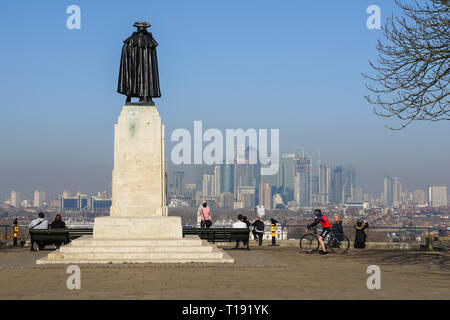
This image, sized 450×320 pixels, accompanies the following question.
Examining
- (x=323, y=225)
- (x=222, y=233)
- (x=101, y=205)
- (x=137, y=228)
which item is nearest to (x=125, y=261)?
(x=137, y=228)

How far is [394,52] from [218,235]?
8521 millimetres

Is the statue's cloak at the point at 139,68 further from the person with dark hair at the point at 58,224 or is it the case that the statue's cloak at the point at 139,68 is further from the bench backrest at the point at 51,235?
the person with dark hair at the point at 58,224

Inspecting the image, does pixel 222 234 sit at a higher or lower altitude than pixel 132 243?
lower

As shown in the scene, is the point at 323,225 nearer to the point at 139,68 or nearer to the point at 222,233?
the point at 222,233

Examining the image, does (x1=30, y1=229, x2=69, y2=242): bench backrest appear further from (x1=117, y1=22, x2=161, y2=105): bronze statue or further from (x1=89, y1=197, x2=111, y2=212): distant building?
(x1=89, y1=197, x2=111, y2=212): distant building

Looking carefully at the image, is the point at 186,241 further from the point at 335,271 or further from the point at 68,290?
the point at 68,290

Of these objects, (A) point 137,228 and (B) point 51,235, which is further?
(B) point 51,235

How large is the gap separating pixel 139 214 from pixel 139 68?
Result: 4405mm

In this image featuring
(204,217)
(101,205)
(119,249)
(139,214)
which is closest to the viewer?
(119,249)

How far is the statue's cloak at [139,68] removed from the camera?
2083cm

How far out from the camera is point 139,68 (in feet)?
68.8

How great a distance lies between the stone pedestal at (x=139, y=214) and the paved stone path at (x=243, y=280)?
1.30 metres
